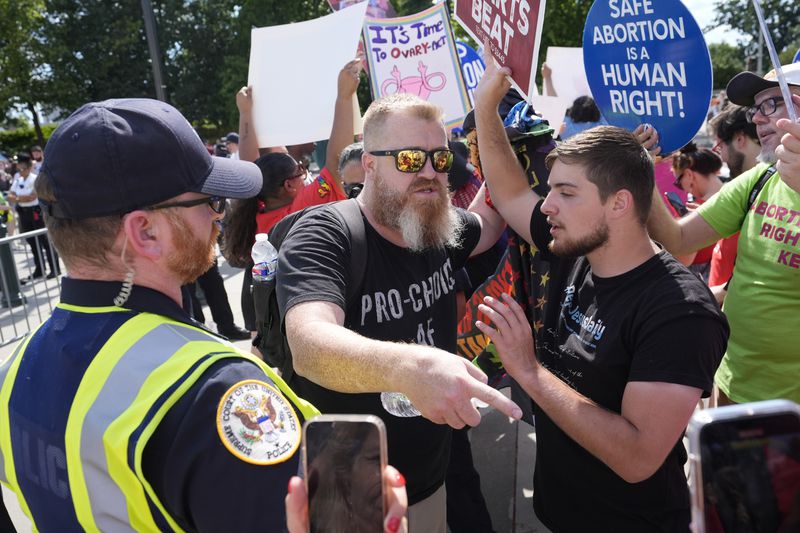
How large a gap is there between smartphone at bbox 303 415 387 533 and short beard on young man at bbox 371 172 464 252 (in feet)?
4.72

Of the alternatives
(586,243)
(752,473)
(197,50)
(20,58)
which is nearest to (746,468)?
(752,473)

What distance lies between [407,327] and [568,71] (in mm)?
4305

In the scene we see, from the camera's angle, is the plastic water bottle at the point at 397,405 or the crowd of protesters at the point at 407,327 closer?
the crowd of protesters at the point at 407,327

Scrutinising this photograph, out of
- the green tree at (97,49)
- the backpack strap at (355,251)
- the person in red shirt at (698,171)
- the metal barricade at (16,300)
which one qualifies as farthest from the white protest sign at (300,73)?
the green tree at (97,49)

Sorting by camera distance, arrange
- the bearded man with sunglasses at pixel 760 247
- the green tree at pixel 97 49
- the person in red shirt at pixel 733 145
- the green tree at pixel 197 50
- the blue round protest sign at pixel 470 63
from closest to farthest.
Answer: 1. the bearded man with sunglasses at pixel 760 247
2. the person in red shirt at pixel 733 145
3. the blue round protest sign at pixel 470 63
4. the green tree at pixel 97 49
5. the green tree at pixel 197 50

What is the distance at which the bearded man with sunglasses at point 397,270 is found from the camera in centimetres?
196

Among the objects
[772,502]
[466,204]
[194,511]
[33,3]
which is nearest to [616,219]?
[772,502]

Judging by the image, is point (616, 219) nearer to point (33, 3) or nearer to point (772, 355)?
point (772, 355)

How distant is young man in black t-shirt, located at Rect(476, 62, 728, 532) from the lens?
1.76 meters

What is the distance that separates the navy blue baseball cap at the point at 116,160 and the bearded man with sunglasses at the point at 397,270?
0.61m

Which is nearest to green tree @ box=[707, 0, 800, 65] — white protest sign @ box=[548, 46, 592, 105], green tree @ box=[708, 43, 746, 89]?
green tree @ box=[708, 43, 746, 89]

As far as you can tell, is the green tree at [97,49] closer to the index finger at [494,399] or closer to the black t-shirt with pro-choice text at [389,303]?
the black t-shirt with pro-choice text at [389,303]

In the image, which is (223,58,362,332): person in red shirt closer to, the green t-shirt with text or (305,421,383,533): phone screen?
the green t-shirt with text

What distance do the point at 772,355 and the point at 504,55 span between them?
5.45ft
